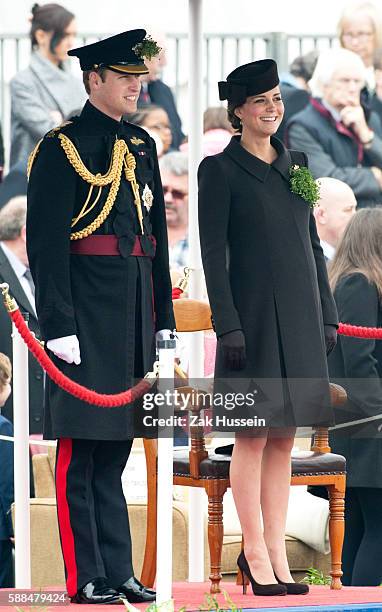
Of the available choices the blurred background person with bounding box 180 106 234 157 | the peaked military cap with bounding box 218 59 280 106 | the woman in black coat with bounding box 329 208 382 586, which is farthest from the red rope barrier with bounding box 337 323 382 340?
the blurred background person with bounding box 180 106 234 157

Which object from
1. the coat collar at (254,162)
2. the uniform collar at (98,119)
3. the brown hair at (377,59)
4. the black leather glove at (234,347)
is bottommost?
the black leather glove at (234,347)

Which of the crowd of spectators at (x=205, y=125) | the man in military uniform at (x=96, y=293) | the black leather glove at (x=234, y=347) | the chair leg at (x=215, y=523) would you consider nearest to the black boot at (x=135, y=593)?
the man in military uniform at (x=96, y=293)

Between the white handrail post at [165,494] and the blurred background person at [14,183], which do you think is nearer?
the white handrail post at [165,494]

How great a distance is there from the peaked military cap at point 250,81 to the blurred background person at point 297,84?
203 inches

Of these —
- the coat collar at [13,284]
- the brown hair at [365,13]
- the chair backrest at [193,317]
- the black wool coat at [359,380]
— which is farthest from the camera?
the brown hair at [365,13]

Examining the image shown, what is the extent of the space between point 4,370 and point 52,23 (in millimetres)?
3159

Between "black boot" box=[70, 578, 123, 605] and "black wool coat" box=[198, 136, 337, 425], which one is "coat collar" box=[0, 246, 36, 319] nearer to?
"black wool coat" box=[198, 136, 337, 425]

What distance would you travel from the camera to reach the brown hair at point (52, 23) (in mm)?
10977

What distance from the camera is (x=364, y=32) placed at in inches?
465

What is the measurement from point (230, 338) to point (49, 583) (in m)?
3.05

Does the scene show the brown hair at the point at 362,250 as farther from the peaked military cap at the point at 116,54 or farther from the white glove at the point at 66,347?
the white glove at the point at 66,347

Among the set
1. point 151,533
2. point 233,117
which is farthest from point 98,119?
point 151,533

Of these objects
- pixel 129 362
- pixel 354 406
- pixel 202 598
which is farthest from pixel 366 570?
pixel 129 362

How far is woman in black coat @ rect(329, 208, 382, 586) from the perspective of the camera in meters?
7.44
